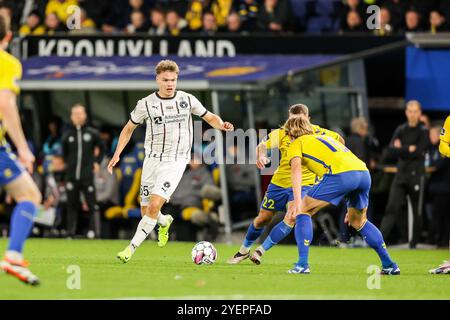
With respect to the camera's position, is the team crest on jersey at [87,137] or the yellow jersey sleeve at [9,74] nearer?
the yellow jersey sleeve at [9,74]

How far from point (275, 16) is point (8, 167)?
12.6 meters

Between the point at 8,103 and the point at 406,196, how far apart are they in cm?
1037

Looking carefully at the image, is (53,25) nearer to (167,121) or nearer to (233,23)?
(233,23)

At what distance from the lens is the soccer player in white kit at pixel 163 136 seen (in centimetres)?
1348

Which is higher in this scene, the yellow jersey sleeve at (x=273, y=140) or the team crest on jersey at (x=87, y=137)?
the team crest on jersey at (x=87, y=137)

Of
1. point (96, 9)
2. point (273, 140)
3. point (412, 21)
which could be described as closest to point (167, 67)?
point (273, 140)

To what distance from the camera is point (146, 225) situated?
1331cm

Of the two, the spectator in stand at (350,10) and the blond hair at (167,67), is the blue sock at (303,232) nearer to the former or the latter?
the blond hair at (167,67)

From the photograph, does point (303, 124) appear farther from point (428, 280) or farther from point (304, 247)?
point (428, 280)

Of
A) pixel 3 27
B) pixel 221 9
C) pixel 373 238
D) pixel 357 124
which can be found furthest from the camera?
pixel 221 9

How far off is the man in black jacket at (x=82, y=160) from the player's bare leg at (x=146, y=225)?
6440 millimetres

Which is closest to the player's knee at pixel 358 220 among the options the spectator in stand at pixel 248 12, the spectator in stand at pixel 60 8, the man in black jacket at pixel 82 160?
the man in black jacket at pixel 82 160

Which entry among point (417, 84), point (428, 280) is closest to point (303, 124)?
point (428, 280)

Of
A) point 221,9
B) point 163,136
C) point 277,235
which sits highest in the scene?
point 221,9
